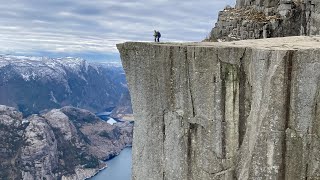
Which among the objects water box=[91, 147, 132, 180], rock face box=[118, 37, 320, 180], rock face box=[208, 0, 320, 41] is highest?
rock face box=[208, 0, 320, 41]

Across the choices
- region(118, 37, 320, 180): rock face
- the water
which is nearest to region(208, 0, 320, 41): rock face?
region(118, 37, 320, 180): rock face

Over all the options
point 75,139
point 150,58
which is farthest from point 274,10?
point 75,139

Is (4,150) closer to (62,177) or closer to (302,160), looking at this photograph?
(62,177)

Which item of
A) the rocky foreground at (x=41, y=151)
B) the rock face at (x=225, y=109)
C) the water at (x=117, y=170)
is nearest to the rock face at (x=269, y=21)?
the rock face at (x=225, y=109)

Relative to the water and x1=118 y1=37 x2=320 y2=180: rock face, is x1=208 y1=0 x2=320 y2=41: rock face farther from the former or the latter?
Result: the water

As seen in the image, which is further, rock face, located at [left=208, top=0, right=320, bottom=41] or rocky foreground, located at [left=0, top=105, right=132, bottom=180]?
rocky foreground, located at [left=0, top=105, right=132, bottom=180]
